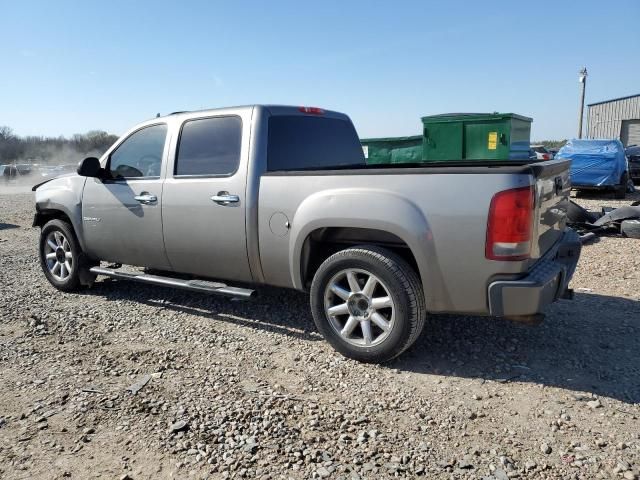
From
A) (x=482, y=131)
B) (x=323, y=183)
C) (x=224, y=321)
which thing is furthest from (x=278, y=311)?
(x=482, y=131)

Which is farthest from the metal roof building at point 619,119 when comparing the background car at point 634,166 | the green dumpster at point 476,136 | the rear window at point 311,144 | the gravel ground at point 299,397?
the rear window at point 311,144

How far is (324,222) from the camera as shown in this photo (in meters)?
3.75

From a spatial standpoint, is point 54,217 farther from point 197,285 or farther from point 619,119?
point 619,119

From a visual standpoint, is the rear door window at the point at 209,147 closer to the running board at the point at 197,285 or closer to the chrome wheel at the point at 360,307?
the running board at the point at 197,285

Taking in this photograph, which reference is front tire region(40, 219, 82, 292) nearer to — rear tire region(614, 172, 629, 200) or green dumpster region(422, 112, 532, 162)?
green dumpster region(422, 112, 532, 162)

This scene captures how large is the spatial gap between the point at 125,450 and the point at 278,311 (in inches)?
93.0

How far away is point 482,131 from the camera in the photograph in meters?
11.7

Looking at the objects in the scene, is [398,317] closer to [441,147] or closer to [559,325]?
[559,325]

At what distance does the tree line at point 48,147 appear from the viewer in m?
42.6

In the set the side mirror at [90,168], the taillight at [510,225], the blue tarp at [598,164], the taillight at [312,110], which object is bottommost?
the blue tarp at [598,164]

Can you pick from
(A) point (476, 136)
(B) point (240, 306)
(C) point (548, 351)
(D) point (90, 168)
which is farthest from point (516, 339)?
(A) point (476, 136)

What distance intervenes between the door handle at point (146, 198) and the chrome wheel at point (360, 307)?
78.9 inches

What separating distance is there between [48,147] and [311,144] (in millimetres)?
48350

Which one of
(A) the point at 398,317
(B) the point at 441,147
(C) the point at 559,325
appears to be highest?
(B) the point at 441,147
